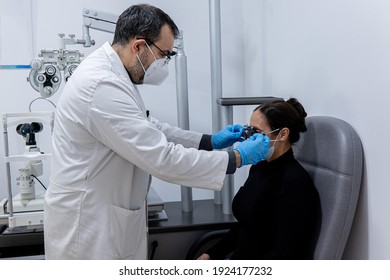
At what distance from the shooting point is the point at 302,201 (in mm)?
1194

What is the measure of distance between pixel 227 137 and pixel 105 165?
585 millimetres

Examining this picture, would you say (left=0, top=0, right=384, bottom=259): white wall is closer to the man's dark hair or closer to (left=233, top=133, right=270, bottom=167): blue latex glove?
(left=233, top=133, right=270, bottom=167): blue latex glove

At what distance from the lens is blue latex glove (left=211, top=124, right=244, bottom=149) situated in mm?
1567

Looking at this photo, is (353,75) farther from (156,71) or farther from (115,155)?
(115,155)

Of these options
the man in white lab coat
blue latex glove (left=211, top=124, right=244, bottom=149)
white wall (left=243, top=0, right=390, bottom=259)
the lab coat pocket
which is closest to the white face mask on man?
the man in white lab coat

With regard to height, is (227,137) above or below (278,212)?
above

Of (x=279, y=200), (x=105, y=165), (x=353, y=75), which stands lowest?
(x=279, y=200)

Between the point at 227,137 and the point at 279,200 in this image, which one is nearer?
the point at 279,200

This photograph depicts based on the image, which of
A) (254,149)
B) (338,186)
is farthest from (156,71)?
(338,186)

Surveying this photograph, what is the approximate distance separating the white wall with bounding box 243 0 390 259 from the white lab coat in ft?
1.58

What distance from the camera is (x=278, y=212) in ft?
4.05

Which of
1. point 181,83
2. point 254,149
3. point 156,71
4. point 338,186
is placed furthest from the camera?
point 181,83

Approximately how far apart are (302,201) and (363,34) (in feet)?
1.91

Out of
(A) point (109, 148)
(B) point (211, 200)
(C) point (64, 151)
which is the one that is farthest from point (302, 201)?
(B) point (211, 200)
